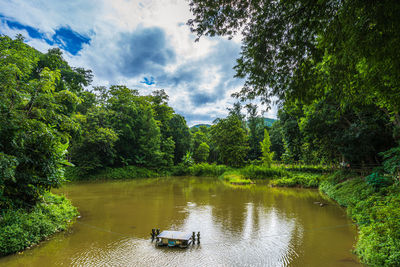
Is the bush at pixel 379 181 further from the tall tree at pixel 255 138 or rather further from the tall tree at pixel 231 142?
the tall tree at pixel 255 138

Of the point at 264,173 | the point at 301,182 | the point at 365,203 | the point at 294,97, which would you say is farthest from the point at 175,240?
the point at 264,173

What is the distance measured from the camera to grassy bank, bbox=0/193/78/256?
5.80 meters

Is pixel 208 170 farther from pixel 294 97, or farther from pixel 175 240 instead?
pixel 294 97

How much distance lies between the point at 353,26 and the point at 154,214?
10.4 metres

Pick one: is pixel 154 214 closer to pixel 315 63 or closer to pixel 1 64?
pixel 1 64

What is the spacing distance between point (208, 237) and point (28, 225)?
574cm

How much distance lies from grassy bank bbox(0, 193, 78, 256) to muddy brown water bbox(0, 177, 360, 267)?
249 millimetres

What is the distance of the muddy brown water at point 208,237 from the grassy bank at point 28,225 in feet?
0.82

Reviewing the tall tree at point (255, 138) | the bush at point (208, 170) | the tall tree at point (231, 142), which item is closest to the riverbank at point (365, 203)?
the bush at point (208, 170)

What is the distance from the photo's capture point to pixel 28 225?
6535 millimetres

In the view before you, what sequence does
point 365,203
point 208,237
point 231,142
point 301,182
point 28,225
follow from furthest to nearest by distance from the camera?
point 231,142, point 301,182, point 365,203, point 208,237, point 28,225

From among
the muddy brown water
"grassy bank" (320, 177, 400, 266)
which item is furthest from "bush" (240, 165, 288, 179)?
"grassy bank" (320, 177, 400, 266)

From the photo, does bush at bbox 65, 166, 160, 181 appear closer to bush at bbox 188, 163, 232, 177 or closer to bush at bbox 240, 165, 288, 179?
bush at bbox 188, 163, 232, 177

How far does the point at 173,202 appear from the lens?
13.7 m
